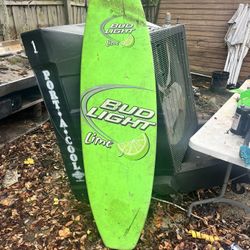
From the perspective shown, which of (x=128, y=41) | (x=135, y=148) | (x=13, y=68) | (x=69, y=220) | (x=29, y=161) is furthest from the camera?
(x=13, y=68)

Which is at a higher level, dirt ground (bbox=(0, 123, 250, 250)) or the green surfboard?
the green surfboard

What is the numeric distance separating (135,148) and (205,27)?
15.3 feet

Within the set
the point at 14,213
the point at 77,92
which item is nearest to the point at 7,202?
the point at 14,213

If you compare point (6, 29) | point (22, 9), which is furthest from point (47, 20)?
point (6, 29)

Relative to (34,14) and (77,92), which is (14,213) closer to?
(77,92)

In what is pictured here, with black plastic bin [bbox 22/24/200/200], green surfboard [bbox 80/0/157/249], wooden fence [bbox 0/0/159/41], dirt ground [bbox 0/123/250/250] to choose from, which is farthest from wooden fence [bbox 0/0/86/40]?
green surfboard [bbox 80/0/157/249]

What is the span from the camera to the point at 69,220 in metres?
2.00

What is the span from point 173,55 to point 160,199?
1.13 m

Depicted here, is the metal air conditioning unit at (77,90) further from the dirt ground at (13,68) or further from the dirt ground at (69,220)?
the dirt ground at (13,68)

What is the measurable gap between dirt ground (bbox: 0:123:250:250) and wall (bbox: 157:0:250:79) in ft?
12.6

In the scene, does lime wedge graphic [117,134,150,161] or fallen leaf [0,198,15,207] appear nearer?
lime wedge graphic [117,134,150,161]

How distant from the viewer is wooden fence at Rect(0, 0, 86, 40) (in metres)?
4.39

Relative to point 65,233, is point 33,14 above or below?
above

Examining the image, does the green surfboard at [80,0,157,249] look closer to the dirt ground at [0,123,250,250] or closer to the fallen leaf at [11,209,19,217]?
the dirt ground at [0,123,250,250]
